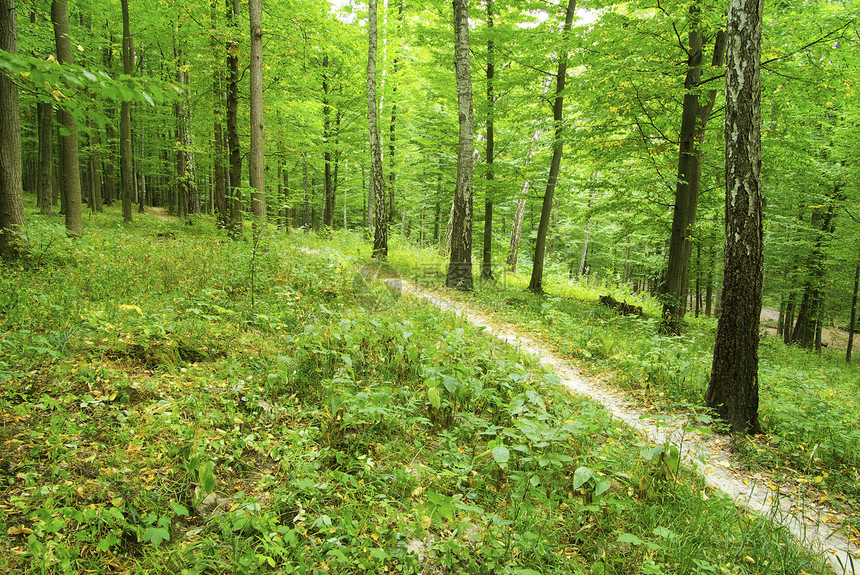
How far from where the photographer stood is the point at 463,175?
1125 cm

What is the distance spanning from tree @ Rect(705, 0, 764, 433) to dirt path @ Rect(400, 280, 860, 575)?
24.4 inches

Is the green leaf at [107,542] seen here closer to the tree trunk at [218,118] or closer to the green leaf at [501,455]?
the green leaf at [501,455]

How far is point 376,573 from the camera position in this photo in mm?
2480

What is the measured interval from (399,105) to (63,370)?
20.2 m

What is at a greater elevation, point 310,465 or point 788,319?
point 310,465

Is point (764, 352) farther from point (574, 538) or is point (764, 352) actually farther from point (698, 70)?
point (574, 538)

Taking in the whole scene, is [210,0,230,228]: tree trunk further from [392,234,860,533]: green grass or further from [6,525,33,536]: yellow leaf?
[6,525,33,536]: yellow leaf

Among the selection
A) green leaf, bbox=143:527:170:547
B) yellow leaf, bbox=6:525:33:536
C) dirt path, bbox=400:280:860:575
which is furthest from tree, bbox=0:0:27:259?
dirt path, bbox=400:280:860:575

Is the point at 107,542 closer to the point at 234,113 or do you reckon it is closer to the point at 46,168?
the point at 234,113

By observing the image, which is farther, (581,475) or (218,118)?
(218,118)

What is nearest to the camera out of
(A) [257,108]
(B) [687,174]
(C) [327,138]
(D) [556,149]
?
(B) [687,174]

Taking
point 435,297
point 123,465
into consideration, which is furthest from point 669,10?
point 123,465

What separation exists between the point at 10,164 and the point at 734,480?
1278 cm

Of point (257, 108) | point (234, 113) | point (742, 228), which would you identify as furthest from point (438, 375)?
point (234, 113)
